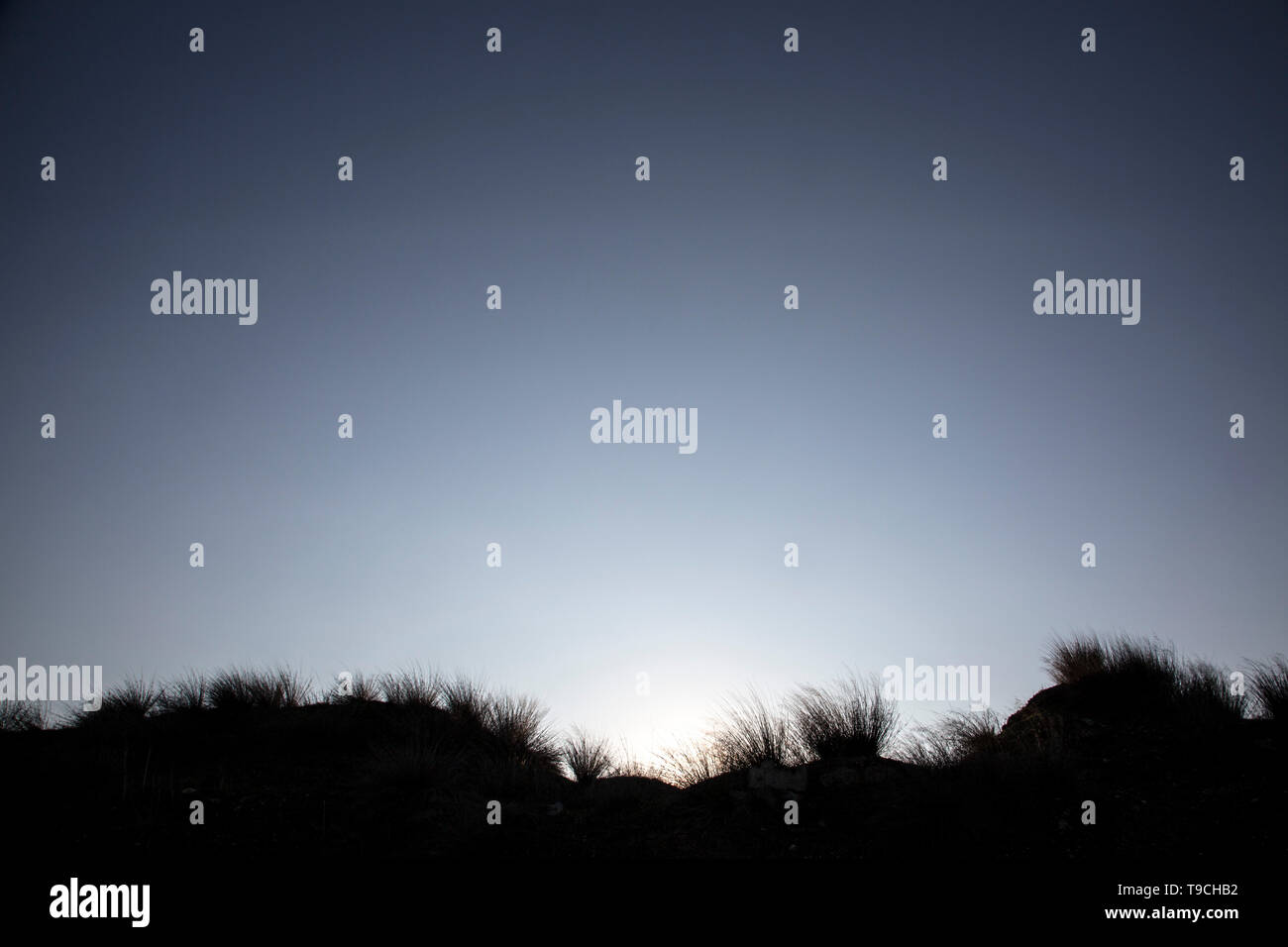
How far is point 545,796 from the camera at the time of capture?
10328mm

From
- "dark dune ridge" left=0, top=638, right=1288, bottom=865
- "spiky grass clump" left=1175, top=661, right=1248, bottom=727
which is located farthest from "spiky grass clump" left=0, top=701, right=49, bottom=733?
"spiky grass clump" left=1175, top=661, right=1248, bottom=727

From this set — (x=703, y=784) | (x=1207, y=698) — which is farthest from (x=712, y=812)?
(x=1207, y=698)

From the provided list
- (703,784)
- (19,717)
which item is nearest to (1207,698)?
(703,784)

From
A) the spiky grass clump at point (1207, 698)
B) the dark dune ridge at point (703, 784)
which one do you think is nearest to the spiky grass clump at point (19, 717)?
the dark dune ridge at point (703, 784)

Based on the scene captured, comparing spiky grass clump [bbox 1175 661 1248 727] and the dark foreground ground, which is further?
spiky grass clump [bbox 1175 661 1248 727]

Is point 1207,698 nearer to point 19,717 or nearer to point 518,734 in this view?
point 518,734

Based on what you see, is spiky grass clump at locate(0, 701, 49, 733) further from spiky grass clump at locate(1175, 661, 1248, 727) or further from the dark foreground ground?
spiky grass clump at locate(1175, 661, 1248, 727)

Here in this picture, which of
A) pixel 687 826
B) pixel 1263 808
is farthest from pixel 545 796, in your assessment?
Result: pixel 1263 808

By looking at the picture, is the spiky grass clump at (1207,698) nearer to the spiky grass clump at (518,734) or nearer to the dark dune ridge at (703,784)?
the dark dune ridge at (703,784)

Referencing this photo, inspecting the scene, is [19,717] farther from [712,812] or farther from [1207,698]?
[1207,698]

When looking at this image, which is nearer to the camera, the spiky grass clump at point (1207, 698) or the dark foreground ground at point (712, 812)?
the dark foreground ground at point (712, 812)

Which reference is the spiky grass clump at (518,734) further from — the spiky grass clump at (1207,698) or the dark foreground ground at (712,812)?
the spiky grass clump at (1207,698)
